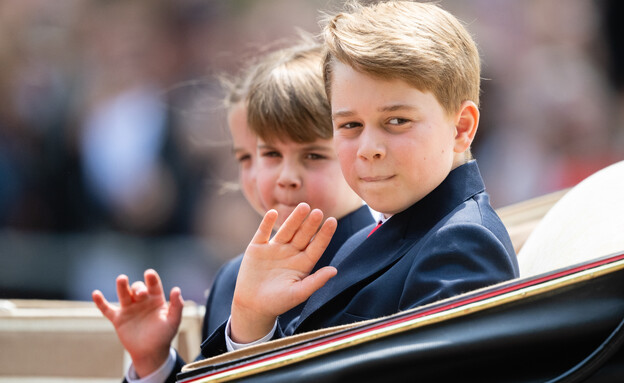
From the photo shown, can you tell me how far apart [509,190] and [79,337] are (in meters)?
2.37

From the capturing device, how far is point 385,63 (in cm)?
101

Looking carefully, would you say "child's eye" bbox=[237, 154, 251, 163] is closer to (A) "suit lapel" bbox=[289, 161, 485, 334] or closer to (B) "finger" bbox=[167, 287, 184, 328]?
(B) "finger" bbox=[167, 287, 184, 328]

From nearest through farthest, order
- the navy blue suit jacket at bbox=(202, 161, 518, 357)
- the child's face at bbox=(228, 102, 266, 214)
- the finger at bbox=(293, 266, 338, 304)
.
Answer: the navy blue suit jacket at bbox=(202, 161, 518, 357), the finger at bbox=(293, 266, 338, 304), the child's face at bbox=(228, 102, 266, 214)

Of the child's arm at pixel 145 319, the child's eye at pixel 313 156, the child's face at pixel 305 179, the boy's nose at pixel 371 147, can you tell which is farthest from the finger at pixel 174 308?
the boy's nose at pixel 371 147

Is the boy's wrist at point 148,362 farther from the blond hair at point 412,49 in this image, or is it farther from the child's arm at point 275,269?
the blond hair at point 412,49

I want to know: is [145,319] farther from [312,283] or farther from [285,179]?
[312,283]

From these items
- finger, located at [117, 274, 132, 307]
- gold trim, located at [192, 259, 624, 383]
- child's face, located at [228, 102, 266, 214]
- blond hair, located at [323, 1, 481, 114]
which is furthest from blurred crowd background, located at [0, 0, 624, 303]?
gold trim, located at [192, 259, 624, 383]

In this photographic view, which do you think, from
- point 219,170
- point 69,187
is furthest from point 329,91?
point 69,187

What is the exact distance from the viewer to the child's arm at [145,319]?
142 centimetres

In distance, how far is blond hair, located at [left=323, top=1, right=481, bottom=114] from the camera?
1.01m

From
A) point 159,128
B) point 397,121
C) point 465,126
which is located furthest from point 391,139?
point 159,128

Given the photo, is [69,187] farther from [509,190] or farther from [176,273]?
[509,190]

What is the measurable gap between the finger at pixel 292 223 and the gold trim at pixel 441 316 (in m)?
0.26

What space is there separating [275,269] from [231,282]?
1.53 ft
